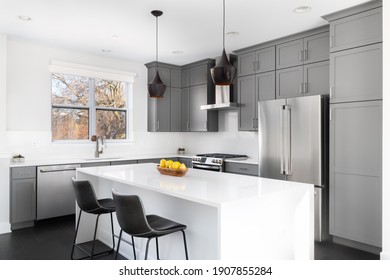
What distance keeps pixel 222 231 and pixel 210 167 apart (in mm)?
3196

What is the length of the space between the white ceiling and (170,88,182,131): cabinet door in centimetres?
124

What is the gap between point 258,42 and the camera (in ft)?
15.0

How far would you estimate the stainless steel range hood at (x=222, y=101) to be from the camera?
5.09 metres

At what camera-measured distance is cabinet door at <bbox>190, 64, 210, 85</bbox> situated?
18.6ft

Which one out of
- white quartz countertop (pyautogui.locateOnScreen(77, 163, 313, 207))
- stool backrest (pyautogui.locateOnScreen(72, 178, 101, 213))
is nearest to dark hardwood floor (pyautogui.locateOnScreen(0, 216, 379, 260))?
stool backrest (pyautogui.locateOnScreen(72, 178, 101, 213))

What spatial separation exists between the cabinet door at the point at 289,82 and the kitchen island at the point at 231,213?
6.45ft

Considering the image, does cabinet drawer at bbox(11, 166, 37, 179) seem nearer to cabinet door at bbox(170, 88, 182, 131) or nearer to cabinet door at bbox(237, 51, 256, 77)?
cabinet door at bbox(170, 88, 182, 131)

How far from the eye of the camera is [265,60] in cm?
464

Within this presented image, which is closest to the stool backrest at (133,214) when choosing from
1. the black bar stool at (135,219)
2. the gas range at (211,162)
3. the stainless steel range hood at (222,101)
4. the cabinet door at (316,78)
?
the black bar stool at (135,219)

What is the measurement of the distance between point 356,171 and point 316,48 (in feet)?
5.48

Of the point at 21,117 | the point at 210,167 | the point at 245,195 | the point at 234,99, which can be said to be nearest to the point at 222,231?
the point at 245,195

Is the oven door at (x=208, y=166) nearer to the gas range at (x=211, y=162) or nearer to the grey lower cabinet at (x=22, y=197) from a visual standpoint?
the gas range at (x=211, y=162)

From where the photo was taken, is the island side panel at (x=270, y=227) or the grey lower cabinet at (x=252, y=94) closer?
the island side panel at (x=270, y=227)
